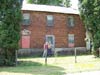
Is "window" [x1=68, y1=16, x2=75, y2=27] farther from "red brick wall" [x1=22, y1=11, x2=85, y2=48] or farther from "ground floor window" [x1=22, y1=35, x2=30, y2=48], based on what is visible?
"ground floor window" [x1=22, y1=35, x2=30, y2=48]

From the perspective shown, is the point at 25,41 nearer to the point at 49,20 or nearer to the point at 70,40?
the point at 49,20

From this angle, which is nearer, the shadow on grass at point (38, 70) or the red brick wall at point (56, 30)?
the shadow on grass at point (38, 70)

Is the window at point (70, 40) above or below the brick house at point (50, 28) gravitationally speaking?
below

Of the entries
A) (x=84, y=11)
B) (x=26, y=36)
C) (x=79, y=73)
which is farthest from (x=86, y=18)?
(x=79, y=73)

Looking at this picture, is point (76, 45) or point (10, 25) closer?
point (10, 25)

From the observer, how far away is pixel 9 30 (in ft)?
95.8

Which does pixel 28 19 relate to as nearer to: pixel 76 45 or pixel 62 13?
pixel 62 13

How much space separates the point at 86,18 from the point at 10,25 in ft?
40.3

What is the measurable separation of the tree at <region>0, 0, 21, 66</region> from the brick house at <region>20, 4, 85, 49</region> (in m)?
14.4

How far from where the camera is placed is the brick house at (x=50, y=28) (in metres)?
45.1

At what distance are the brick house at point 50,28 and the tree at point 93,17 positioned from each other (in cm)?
902

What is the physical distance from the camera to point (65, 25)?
161ft

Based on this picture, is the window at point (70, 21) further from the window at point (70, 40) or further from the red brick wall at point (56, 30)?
the window at point (70, 40)

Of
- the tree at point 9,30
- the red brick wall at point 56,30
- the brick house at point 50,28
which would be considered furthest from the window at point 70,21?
the tree at point 9,30
